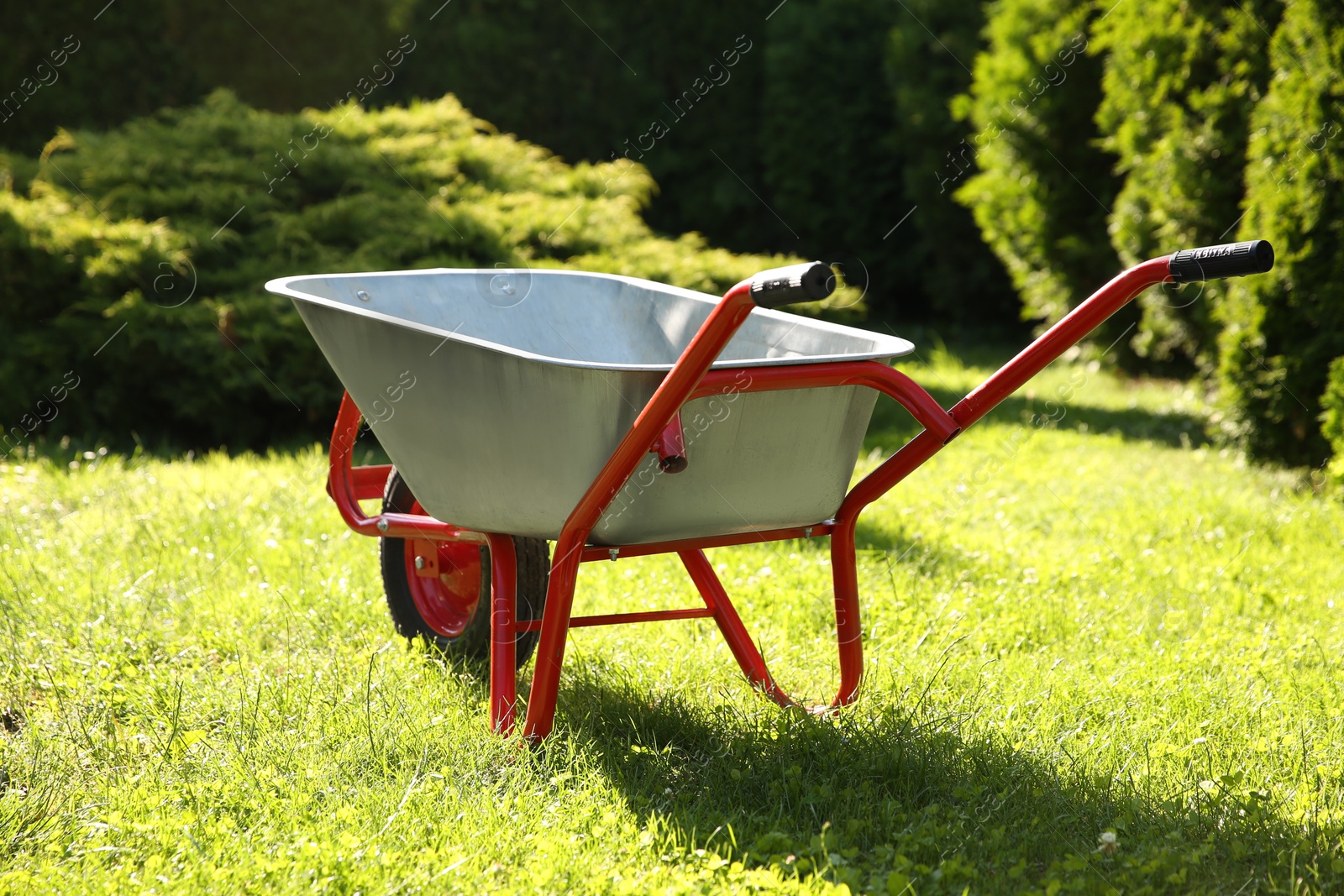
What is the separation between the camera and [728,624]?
255 cm

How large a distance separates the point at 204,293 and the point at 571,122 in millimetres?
3987

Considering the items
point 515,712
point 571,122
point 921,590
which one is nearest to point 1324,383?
point 921,590

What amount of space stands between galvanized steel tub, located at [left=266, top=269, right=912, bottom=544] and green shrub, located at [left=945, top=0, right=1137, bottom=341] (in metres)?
4.24

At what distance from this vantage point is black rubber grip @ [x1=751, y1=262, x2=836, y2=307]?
4.98 feet

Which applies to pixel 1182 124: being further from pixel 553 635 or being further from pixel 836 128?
pixel 553 635

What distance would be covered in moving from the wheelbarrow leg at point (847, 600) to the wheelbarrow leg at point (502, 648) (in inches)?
25.3

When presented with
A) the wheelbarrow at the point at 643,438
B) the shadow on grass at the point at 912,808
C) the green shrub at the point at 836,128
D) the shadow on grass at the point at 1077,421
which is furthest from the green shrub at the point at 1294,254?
the green shrub at the point at 836,128

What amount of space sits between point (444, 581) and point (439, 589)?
5cm

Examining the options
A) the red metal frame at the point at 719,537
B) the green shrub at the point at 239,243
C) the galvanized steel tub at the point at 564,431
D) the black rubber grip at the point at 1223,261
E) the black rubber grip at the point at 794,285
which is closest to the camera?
the black rubber grip at the point at 794,285

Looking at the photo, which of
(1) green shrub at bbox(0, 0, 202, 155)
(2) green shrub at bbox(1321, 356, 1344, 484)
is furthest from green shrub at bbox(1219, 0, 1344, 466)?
(1) green shrub at bbox(0, 0, 202, 155)

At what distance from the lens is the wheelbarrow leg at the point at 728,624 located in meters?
2.54

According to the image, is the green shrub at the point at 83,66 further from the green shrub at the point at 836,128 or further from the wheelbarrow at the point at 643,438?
the wheelbarrow at the point at 643,438

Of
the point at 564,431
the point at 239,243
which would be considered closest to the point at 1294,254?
the point at 564,431

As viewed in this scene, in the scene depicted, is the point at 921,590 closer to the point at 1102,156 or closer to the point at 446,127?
the point at 1102,156
